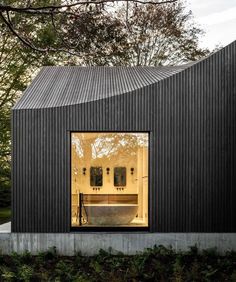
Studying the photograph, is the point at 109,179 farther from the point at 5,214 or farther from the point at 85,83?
the point at 5,214

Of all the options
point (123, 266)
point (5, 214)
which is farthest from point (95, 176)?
point (5, 214)

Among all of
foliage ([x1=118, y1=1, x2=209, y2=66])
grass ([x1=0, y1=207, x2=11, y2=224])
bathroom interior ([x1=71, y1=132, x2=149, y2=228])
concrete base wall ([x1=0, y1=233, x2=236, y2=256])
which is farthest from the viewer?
foliage ([x1=118, y1=1, x2=209, y2=66])

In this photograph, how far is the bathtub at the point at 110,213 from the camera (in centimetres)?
1073

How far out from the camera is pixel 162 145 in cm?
1068

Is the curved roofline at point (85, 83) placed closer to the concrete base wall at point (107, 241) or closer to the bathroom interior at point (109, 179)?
the bathroom interior at point (109, 179)

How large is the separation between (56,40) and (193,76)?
1067cm

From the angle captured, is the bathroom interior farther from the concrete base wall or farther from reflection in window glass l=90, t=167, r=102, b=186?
the concrete base wall

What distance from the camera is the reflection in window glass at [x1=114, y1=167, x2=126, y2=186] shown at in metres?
10.8

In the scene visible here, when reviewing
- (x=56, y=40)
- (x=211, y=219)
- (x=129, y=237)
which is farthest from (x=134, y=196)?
(x=56, y=40)

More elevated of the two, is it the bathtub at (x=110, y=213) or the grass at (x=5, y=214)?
the bathtub at (x=110, y=213)

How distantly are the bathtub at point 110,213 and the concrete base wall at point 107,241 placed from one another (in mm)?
318

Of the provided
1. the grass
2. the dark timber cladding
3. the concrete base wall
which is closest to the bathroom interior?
the dark timber cladding

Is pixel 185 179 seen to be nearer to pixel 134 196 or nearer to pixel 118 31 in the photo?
pixel 134 196

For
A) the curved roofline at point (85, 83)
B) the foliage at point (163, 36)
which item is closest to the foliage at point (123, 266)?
the curved roofline at point (85, 83)
